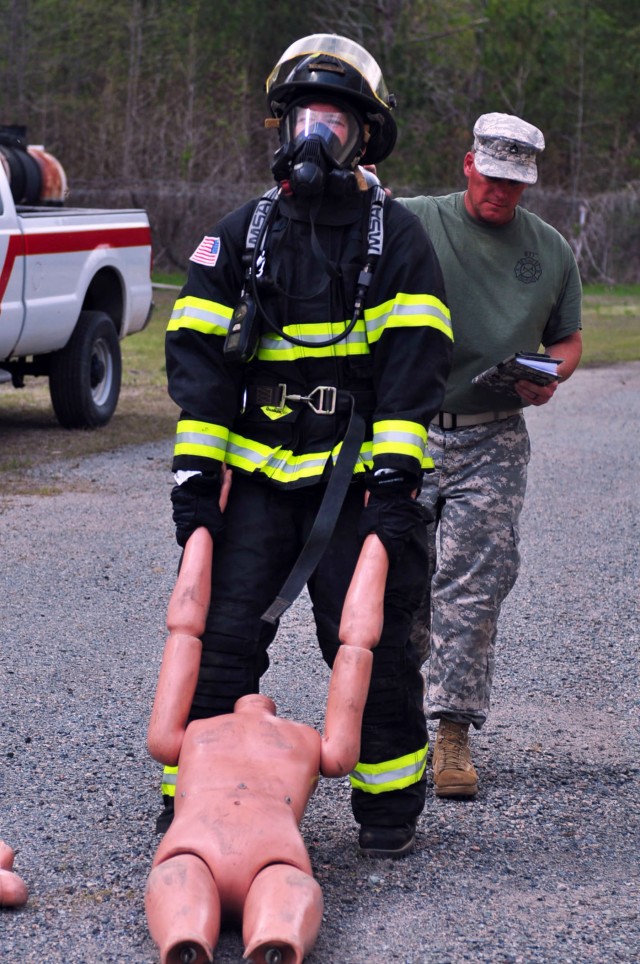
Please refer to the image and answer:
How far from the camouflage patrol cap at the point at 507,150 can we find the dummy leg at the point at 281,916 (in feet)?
6.99

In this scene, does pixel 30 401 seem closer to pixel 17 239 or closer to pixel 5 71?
pixel 17 239

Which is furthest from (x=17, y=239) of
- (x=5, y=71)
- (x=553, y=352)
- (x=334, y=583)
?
(x=5, y=71)

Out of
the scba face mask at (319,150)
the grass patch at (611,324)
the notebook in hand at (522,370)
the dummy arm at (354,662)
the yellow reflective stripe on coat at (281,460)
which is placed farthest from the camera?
the grass patch at (611,324)

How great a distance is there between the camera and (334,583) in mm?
3695

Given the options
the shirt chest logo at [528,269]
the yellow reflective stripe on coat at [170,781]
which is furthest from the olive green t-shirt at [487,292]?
the yellow reflective stripe on coat at [170,781]

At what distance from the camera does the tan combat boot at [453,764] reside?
420 centimetres

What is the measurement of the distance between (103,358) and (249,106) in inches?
954

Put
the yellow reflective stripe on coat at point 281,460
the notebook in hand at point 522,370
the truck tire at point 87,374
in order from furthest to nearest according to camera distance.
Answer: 1. the truck tire at point 87,374
2. the notebook in hand at point 522,370
3. the yellow reflective stripe on coat at point 281,460

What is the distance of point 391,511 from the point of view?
3.60 metres

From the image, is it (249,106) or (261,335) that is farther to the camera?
(249,106)

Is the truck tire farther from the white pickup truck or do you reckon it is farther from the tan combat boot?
the tan combat boot

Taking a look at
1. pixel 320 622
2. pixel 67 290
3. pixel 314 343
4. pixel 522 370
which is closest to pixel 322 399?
pixel 314 343

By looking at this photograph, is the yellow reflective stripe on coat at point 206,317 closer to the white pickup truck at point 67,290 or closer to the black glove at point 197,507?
the black glove at point 197,507

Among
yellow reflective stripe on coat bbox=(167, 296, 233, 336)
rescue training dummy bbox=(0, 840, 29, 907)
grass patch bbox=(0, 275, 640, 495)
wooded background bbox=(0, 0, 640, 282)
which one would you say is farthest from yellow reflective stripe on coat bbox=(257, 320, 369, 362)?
wooded background bbox=(0, 0, 640, 282)
